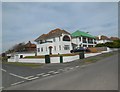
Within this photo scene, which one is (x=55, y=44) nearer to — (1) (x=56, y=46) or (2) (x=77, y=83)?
(1) (x=56, y=46)

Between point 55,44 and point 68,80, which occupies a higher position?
point 55,44

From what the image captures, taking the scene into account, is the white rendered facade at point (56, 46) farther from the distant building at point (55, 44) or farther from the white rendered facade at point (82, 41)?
the white rendered facade at point (82, 41)

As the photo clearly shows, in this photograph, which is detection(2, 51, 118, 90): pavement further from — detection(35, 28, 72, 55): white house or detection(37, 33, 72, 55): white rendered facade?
detection(35, 28, 72, 55): white house

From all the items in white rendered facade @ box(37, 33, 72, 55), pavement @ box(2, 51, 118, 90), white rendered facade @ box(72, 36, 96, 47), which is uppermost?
white rendered facade @ box(72, 36, 96, 47)

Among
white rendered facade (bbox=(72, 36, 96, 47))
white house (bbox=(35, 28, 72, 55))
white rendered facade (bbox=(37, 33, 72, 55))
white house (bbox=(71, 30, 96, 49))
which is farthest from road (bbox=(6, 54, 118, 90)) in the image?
white rendered facade (bbox=(72, 36, 96, 47))

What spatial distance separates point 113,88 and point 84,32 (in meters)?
64.2

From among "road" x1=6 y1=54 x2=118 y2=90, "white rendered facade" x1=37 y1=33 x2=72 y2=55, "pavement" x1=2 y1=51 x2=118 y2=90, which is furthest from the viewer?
"white rendered facade" x1=37 y1=33 x2=72 y2=55

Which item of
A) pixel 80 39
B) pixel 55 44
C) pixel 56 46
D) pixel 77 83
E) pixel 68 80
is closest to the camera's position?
pixel 77 83

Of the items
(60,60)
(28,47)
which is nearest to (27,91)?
(60,60)

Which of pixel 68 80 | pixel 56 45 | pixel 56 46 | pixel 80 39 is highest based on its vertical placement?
pixel 80 39

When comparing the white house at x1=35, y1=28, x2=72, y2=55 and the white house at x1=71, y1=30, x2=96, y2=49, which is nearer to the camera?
the white house at x1=35, y1=28, x2=72, y2=55

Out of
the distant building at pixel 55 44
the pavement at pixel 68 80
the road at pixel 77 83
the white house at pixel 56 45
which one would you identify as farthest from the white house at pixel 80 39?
the road at pixel 77 83

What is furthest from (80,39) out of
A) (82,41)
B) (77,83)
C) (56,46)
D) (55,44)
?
(77,83)

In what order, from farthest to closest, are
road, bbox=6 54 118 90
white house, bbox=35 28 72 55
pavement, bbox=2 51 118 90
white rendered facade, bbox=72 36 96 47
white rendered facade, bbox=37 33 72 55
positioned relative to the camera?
white rendered facade, bbox=72 36 96 47 < white house, bbox=35 28 72 55 < white rendered facade, bbox=37 33 72 55 < pavement, bbox=2 51 118 90 < road, bbox=6 54 118 90
